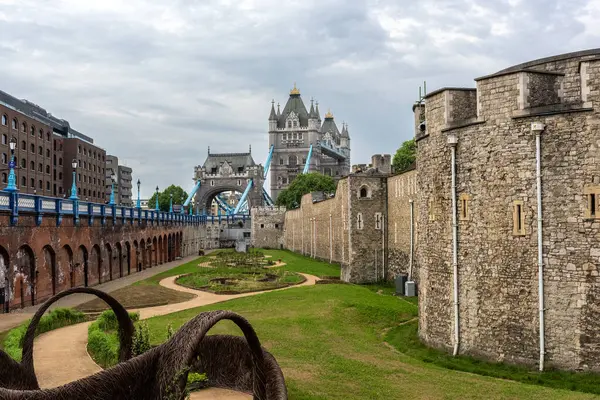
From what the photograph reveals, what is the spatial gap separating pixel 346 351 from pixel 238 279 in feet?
76.0

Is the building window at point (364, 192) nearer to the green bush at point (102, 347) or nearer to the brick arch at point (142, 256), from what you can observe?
the green bush at point (102, 347)

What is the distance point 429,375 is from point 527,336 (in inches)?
114

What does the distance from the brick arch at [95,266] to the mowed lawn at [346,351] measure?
13.1 m

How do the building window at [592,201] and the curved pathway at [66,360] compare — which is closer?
the curved pathway at [66,360]

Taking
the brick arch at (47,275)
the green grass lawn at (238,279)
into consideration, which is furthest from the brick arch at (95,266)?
the brick arch at (47,275)

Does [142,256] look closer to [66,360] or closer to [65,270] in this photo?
[65,270]

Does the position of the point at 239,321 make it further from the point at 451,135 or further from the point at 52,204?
the point at 52,204

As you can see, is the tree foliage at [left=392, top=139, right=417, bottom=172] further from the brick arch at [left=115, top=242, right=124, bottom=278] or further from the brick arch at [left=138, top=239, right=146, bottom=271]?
the brick arch at [left=115, top=242, right=124, bottom=278]

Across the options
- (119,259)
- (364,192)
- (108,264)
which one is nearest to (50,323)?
(108,264)

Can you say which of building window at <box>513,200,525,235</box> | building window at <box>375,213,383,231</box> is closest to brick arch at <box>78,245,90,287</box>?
building window at <box>375,213,383,231</box>

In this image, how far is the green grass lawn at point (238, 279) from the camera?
34.1 metres

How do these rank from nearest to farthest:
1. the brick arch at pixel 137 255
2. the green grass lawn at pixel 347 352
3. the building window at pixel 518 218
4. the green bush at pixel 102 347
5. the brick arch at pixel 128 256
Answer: the green grass lawn at pixel 347 352 → the green bush at pixel 102 347 → the building window at pixel 518 218 → the brick arch at pixel 128 256 → the brick arch at pixel 137 255

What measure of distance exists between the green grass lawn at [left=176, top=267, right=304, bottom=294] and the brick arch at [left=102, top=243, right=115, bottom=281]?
5.00 metres

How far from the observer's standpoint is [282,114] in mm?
158625
